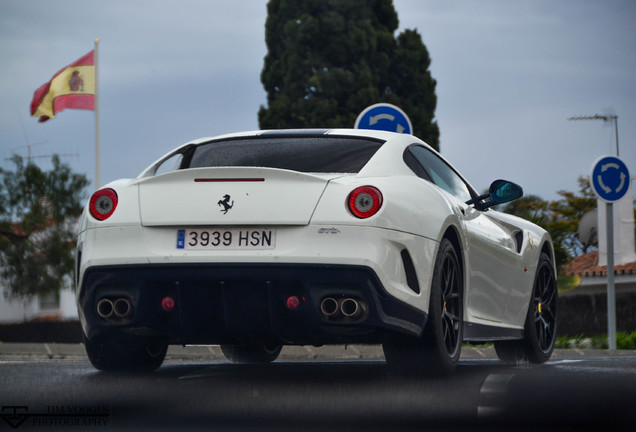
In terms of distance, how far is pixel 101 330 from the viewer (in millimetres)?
5953

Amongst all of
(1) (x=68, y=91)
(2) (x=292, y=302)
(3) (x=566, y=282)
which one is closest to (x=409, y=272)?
(2) (x=292, y=302)

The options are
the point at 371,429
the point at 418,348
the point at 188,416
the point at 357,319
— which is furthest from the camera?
the point at 418,348

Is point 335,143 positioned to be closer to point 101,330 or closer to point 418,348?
point 418,348

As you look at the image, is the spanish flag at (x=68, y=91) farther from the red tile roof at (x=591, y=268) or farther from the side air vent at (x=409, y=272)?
the side air vent at (x=409, y=272)

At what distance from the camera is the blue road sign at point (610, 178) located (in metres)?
14.3

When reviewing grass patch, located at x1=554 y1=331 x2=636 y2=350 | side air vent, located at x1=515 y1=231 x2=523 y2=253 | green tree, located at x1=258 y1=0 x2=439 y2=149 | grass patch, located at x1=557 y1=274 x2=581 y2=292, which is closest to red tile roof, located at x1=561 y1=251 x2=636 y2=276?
green tree, located at x1=258 y1=0 x2=439 y2=149

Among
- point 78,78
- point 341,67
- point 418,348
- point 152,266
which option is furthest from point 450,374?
point 341,67

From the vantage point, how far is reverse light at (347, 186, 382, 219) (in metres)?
5.67

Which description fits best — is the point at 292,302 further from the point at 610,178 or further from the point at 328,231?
the point at 610,178

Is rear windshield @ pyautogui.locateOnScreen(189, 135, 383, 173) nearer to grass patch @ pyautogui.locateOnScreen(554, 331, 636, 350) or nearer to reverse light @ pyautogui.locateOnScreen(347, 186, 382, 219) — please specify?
reverse light @ pyautogui.locateOnScreen(347, 186, 382, 219)

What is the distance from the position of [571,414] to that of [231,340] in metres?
1.96

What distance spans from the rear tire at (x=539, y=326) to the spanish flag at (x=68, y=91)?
21221 millimetres

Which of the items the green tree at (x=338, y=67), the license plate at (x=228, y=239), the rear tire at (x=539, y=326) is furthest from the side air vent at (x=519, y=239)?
the green tree at (x=338, y=67)

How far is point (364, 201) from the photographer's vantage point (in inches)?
224
